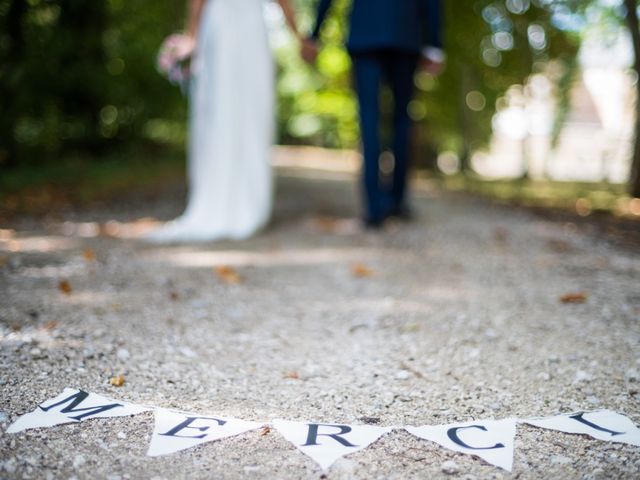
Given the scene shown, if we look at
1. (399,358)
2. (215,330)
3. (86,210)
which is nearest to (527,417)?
(399,358)

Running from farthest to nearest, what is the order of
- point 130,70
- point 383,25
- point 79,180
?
point 130,70 → point 79,180 → point 383,25

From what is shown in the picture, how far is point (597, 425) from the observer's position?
5.93 feet

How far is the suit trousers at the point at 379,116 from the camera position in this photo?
4273 millimetres

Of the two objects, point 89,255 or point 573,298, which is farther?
point 89,255

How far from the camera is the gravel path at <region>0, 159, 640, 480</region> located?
165cm

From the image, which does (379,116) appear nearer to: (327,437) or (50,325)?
(50,325)

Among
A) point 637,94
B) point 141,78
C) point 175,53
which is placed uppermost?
point 141,78

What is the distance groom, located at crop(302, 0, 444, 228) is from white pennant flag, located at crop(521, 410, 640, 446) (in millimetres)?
2700

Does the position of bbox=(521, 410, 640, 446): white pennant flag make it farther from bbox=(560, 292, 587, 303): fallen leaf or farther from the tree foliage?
the tree foliage

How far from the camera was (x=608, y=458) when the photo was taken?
1639 millimetres

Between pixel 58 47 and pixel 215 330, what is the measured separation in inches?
178

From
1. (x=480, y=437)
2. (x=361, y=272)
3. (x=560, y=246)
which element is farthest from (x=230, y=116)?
(x=480, y=437)

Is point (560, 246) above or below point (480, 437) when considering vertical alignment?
above

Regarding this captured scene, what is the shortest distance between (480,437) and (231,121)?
3.32 meters
